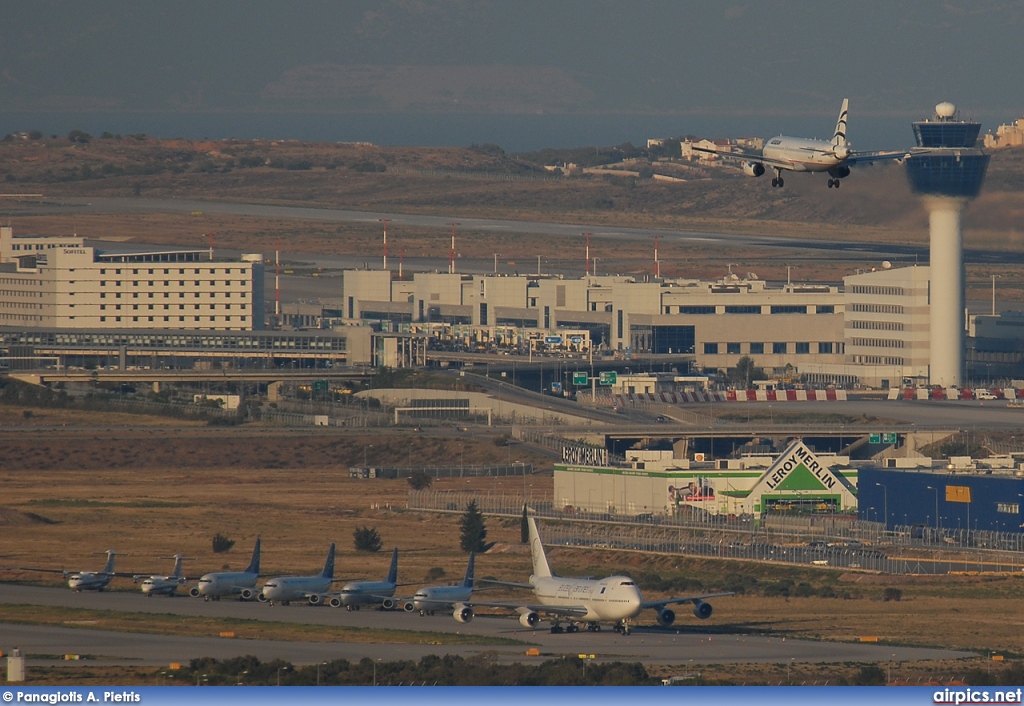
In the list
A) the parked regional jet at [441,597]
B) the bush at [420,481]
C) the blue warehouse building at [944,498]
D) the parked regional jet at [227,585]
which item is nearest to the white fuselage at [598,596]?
the parked regional jet at [441,597]

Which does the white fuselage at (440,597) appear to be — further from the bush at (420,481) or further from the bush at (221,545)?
the bush at (420,481)

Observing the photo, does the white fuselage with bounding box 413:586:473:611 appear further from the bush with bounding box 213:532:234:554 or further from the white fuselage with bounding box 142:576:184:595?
the bush with bounding box 213:532:234:554

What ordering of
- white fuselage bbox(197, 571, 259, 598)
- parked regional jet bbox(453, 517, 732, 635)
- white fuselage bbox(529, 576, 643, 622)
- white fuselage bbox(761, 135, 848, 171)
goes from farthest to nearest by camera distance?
1. white fuselage bbox(761, 135, 848, 171)
2. white fuselage bbox(197, 571, 259, 598)
3. parked regional jet bbox(453, 517, 732, 635)
4. white fuselage bbox(529, 576, 643, 622)

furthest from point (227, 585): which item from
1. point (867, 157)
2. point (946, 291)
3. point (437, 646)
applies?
point (946, 291)

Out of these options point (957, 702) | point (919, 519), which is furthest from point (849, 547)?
point (957, 702)

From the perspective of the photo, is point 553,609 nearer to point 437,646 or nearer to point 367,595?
point 437,646

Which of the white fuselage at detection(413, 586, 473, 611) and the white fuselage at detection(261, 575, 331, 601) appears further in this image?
the white fuselage at detection(261, 575, 331, 601)

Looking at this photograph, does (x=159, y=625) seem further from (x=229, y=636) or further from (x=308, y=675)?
(x=308, y=675)

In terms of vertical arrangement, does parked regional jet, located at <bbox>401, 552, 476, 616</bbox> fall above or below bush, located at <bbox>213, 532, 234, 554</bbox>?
above

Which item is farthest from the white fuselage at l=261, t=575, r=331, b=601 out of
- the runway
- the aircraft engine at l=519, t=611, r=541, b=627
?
the aircraft engine at l=519, t=611, r=541, b=627
